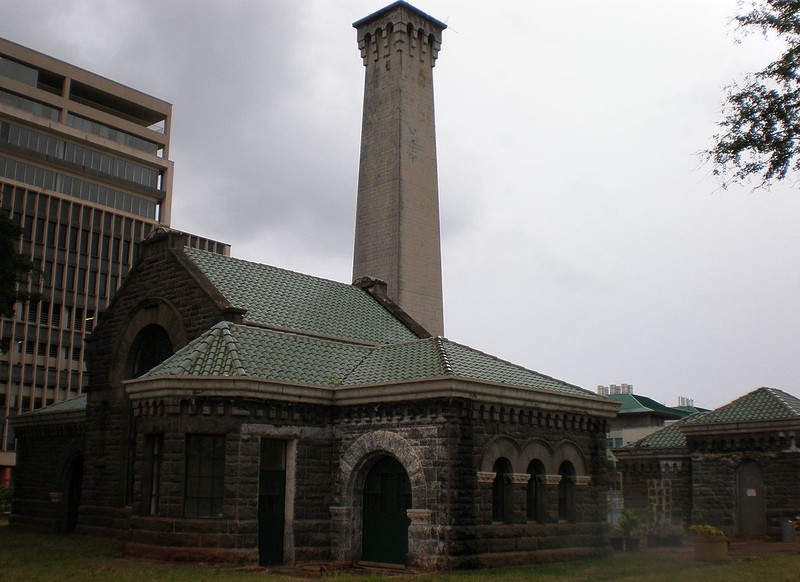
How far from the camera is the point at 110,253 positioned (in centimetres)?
8406

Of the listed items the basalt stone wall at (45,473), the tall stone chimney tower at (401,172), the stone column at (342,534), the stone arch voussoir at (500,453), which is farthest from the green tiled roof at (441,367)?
the tall stone chimney tower at (401,172)

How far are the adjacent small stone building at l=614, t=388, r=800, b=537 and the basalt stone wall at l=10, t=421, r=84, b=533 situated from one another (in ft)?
71.0

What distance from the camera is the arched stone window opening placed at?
2369 centimetres

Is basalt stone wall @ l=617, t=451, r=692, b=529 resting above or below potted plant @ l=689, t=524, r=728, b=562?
above

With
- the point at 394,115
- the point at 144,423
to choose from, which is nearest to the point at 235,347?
the point at 144,423

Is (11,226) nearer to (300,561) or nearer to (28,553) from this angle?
(28,553)

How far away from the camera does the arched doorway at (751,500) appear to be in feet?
101

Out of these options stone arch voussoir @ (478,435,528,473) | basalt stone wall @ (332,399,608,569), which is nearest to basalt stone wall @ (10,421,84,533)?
basalt stone wall @ (332,399,608,569)

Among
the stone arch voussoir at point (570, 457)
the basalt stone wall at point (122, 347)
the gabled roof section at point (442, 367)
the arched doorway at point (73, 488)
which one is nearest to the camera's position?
the gabled roof section at point (442, 367)

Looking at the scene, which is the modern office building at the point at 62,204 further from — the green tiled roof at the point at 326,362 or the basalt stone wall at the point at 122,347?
the green tiled roof at the point at 326,362

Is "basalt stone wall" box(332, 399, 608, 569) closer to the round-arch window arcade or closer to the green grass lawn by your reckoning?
the green grass lawn

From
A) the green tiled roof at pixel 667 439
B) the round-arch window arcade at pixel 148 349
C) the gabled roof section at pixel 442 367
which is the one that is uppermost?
the round-arch window arcade at pixel 148 349

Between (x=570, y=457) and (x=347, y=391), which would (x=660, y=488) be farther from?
(x=347, y=391)

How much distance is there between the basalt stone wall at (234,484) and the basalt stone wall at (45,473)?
465 inches
